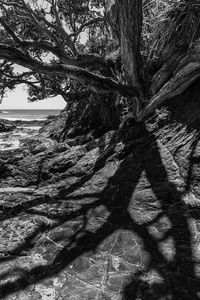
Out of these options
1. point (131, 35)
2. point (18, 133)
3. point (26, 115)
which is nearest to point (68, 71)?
point (131, 35)

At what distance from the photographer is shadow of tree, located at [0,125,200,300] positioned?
2287 millimetres

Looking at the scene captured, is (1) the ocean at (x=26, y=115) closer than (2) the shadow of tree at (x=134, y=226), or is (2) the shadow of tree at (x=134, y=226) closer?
(2) the shadow of tree at (x=134, y=226)

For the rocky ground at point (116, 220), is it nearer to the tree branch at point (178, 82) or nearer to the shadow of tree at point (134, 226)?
the shadow of tree at point (134, 226)

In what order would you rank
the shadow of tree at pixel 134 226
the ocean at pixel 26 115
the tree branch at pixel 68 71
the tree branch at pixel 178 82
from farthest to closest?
the ocean at pixel 26 115
the tree branch at pixel 178 82
the tree branch at pixel 68 71
the shadow of tree at pixel 134 226

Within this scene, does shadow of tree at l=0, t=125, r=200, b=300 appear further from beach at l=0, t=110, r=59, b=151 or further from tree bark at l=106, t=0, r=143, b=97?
beach at l=0, t=110, r=59, b=151

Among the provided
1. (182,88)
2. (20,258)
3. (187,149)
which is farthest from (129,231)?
(182,88)

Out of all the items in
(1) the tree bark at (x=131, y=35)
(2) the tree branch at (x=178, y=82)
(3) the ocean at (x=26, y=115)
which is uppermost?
(1) the tree bark at (x=131, y=35)

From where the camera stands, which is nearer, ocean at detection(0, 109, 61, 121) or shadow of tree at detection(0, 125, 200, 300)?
shadow of tree at detection(0, 125, 200, 300)

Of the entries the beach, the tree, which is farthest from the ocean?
the tree

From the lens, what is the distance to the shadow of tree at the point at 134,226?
2.29m

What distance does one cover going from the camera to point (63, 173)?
4555 mm

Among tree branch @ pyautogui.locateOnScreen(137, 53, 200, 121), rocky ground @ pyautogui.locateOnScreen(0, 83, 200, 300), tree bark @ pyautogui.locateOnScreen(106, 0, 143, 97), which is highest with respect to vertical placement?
tree bark @ pyautogui.locateOnScreen(106, 0, 143, 97)

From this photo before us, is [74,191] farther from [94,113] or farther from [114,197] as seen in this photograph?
[94,113]

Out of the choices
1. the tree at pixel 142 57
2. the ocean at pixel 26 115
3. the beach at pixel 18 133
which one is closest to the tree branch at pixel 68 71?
the tree at pixel 142 57
